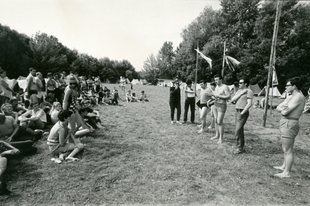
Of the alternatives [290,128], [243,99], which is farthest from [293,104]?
[243,99]

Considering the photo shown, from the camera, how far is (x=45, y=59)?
42.7 meters

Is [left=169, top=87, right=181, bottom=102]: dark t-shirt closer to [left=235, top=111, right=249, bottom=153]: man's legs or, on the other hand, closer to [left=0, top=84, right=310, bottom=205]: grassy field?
[left=0, top=84, right=310, bottom=205]: grassy field

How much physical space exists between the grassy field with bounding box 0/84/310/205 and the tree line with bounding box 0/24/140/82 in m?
16.7

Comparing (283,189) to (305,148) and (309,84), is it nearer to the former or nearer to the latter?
(305,148)

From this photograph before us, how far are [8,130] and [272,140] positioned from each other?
8280 mm

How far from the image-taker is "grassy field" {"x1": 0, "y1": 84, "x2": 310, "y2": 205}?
342cm

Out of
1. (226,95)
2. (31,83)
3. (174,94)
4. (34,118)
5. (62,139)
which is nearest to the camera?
(62,139)

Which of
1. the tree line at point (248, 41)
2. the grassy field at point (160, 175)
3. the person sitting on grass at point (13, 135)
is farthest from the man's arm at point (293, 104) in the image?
the tree line at point (248, 41)

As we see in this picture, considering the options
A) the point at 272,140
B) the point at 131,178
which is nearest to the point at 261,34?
the point at 272,140

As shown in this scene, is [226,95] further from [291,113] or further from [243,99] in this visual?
[291,113]

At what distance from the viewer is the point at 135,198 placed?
11.2 feet

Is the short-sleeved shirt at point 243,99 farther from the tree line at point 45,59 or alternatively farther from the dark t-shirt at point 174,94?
the tree line at point 45,59

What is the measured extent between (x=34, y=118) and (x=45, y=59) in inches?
1668

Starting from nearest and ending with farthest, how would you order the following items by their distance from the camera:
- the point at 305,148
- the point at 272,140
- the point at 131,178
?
the point at 131,178, the point at 305,148, the point at 272,140
